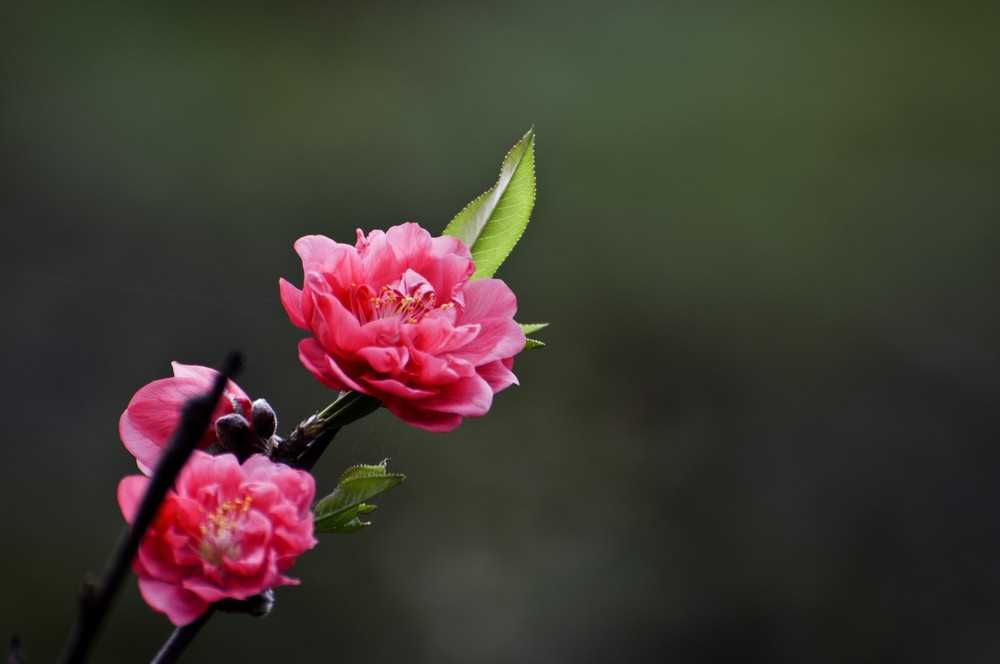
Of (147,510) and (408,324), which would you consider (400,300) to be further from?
(147,510)

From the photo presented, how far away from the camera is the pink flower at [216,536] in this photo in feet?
0.89

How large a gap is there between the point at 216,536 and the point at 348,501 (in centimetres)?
6

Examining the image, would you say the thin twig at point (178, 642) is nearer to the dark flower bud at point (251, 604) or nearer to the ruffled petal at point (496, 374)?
the dark flower bud at point (251, 604)

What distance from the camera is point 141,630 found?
1.76m

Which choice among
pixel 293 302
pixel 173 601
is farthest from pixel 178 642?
pixel 293 302

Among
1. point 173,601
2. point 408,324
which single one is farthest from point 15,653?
point 408,324

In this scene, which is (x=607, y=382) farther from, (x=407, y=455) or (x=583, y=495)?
(x=407, y=455)

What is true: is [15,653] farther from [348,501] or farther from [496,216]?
[496,216]

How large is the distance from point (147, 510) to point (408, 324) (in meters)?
0.15

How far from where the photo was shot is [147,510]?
0.21 meters

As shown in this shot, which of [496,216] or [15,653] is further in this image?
[496,216]

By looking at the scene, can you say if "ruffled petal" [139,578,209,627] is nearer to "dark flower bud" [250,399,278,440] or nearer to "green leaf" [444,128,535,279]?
"dark flower bud" [250,399,278,440]

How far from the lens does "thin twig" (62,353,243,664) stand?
202 mm

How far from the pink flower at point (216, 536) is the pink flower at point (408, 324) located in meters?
0.04
